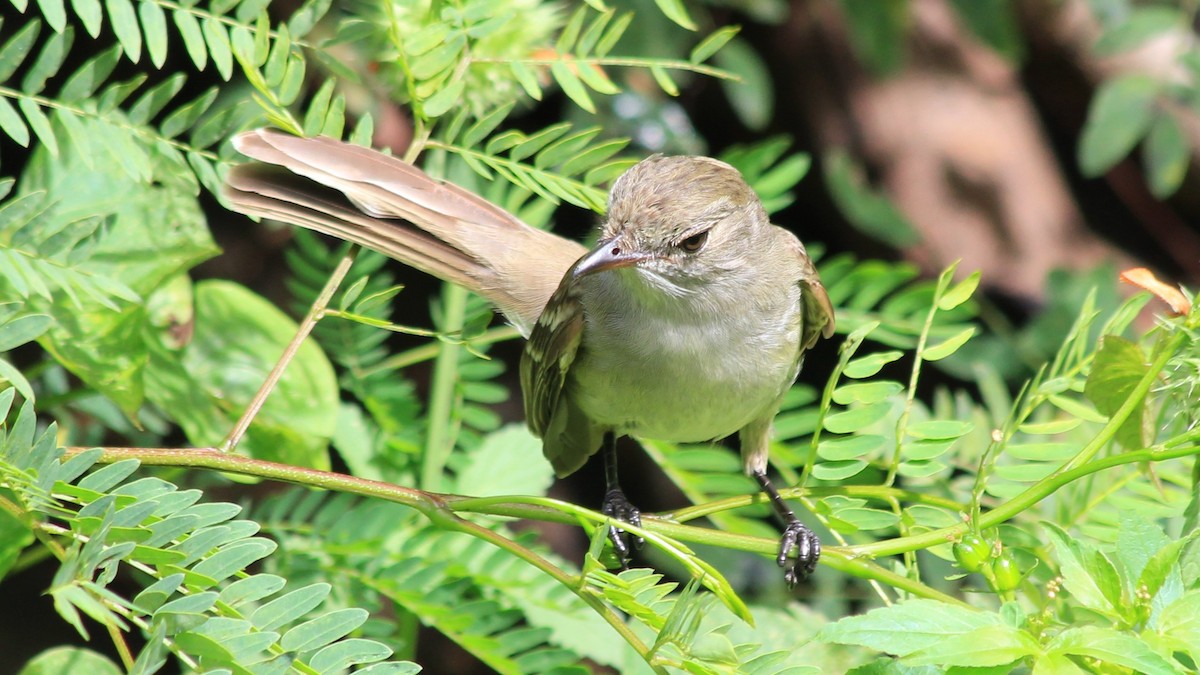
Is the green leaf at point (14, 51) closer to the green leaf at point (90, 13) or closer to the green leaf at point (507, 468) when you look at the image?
the green leaf at point (90, 13)

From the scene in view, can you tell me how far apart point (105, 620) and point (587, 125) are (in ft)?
10.1

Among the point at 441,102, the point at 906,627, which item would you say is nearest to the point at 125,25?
the point at 441,102

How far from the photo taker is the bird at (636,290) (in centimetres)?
265

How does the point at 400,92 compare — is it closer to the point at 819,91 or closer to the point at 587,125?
the point at 587,125

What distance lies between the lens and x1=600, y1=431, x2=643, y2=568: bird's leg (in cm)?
278

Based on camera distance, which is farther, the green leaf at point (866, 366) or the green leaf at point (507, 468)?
the green leaf at point (507, 468)

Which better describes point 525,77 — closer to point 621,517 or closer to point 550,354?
point 550,354

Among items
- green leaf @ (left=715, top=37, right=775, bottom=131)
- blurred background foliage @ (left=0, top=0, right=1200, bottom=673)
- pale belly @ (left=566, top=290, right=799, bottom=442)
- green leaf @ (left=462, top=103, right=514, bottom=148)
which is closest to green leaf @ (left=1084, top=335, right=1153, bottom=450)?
blurred background foliage @ (left=0, top=0, right=1200, bottom=673)

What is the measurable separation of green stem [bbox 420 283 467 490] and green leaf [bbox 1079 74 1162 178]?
2.61 m

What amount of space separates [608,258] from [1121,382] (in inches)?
44.0

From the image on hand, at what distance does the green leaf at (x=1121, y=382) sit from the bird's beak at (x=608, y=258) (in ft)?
3.44

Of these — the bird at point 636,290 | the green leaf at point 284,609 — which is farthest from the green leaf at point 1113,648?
the bird at point 636,290

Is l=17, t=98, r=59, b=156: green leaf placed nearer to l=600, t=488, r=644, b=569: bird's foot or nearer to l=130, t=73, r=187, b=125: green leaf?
l=130, t=73, r=187, b=125: green leaf

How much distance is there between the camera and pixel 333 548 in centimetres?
273
